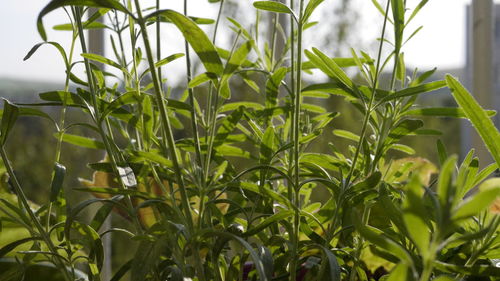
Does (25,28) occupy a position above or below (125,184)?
above

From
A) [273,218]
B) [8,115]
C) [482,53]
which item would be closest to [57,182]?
[8,115]

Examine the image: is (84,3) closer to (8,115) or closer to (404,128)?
(8,115)

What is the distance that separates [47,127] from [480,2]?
227cm

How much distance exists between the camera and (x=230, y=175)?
1.81 feet

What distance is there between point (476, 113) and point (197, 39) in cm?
19

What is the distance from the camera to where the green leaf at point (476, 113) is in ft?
1.32

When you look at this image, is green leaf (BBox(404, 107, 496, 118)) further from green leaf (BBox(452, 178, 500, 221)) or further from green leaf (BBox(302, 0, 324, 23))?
green leaf (BBox(452, 178, 500, 221))

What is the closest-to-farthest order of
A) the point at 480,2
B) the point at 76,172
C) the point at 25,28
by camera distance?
the point at 480,2
the point at 25,28
the point at 76,172

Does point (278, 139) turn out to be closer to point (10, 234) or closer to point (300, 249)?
point (300, 249)

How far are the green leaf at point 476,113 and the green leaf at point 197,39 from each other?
155 mm

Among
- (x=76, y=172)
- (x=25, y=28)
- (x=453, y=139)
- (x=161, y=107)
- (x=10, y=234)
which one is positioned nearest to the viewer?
(x=161, y=107)

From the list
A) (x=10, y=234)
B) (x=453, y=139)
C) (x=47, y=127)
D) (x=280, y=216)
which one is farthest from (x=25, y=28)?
(x=453, y=139)

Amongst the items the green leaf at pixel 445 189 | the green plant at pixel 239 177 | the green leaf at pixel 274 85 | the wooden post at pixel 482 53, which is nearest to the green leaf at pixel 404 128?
the green plant at pixel 239 177

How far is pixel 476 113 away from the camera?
15.9 inches
